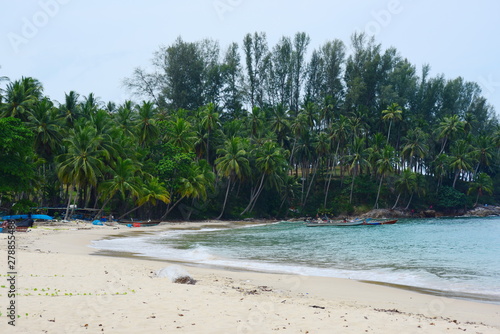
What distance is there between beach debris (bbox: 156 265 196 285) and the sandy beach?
0.20 m

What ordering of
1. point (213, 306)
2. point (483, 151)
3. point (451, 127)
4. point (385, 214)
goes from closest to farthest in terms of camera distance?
1. point (213, 306)
2. point (385, 214)
3. point (451, 127)
4. point (483, 151)

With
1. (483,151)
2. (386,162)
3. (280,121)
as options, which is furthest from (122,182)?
(483,151)

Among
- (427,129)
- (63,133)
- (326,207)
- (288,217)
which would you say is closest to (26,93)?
(63,133)

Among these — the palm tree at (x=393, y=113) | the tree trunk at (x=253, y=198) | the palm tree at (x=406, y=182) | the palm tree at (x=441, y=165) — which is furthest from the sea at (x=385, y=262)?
the palm tree at (x=441, y=165)

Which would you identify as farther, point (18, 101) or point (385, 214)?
point (385, 214)

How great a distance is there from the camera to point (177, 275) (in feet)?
41.0

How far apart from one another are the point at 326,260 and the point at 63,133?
40419mm

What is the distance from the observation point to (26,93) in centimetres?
4900

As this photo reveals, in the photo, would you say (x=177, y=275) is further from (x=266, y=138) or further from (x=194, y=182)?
(x=266, y=138)

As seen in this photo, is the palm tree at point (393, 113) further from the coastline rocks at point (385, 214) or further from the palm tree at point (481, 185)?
the palm tree at point (481, 185)

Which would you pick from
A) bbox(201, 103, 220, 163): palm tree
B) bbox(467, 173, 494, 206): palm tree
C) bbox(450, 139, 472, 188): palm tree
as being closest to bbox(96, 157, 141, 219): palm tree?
bbox(201, 103, 220, 163): palm tree

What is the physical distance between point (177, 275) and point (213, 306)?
3573mm

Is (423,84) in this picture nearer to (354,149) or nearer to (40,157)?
(354,149)

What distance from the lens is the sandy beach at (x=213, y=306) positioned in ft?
25.0
